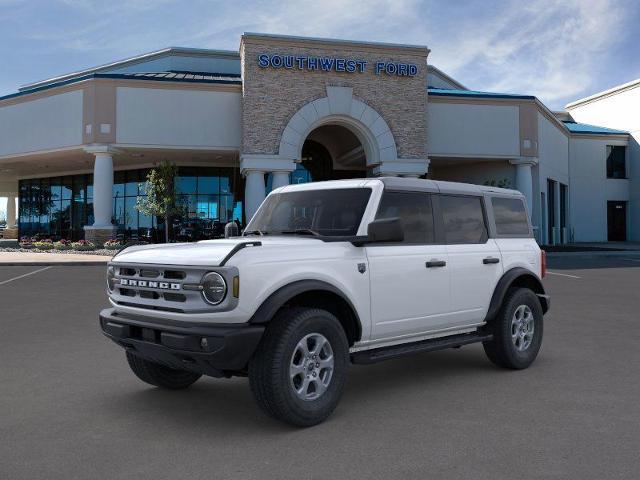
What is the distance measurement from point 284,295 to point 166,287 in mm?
928

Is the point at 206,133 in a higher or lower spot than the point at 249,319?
higher

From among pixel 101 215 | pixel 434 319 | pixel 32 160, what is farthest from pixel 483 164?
pixel 434 319

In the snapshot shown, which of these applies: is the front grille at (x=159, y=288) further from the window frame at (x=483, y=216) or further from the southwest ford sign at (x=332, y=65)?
the southwest ford sign at (x=332, y=65)

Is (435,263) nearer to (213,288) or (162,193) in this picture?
(213,288)

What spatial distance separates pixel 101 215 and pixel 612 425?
2862cm

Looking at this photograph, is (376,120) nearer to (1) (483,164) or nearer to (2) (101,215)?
(1) (483,164)

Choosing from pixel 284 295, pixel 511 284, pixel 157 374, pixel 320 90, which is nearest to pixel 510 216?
pixel 511 284

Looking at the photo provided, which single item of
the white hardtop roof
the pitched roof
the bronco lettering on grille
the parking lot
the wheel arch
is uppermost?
the pitched roof

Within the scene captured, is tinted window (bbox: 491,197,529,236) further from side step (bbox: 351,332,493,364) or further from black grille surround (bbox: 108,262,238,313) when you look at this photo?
black grille surround (bbox: 108,262,238,313)

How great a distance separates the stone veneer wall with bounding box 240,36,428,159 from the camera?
91.4 feet

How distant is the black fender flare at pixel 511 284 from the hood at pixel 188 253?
2.22 m

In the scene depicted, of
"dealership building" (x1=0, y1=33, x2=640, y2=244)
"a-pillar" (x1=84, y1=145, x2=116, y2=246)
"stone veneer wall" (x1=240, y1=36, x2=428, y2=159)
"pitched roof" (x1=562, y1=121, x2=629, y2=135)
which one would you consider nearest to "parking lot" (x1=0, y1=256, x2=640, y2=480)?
"stone veneer wall" (x1=240, y1=36, x2=428, y2=159)

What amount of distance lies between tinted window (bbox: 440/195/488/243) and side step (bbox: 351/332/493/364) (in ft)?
3.13

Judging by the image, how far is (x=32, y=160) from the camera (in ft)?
113
